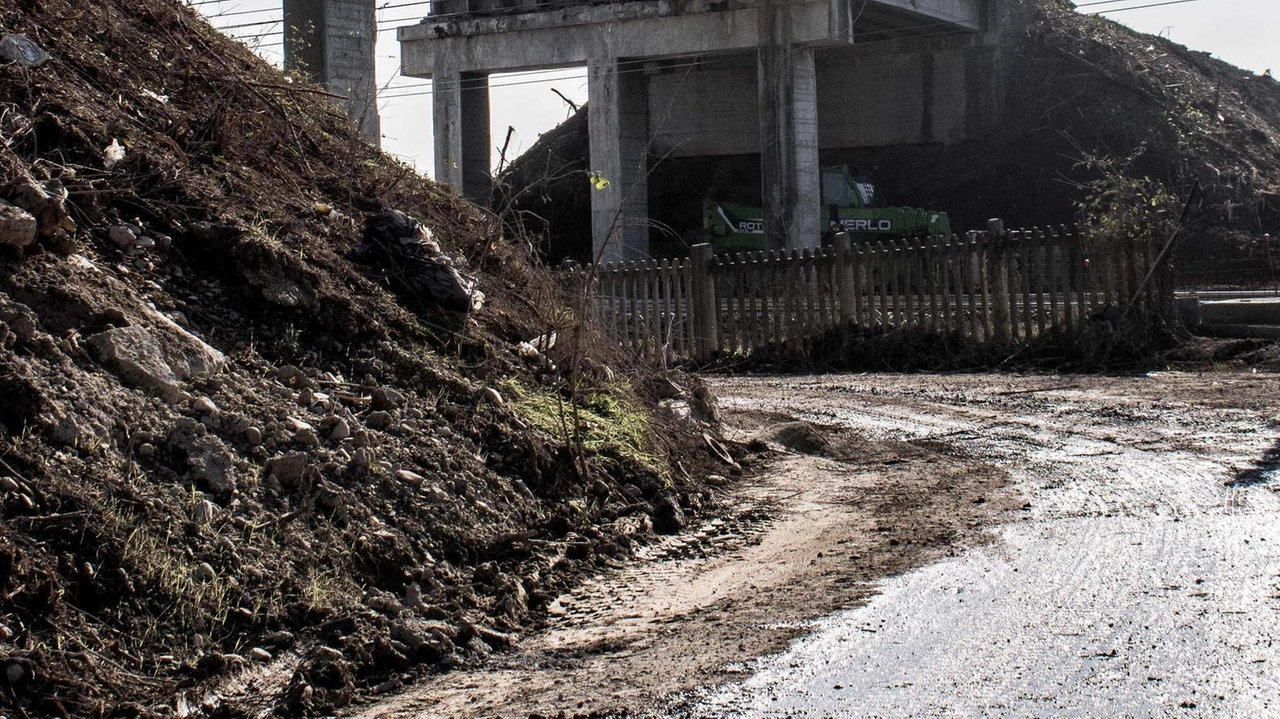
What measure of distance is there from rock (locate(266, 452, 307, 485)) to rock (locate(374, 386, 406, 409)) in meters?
0.82

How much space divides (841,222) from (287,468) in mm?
24569

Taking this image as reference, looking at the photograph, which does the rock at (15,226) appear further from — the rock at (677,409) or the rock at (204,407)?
the rock at (677,409)

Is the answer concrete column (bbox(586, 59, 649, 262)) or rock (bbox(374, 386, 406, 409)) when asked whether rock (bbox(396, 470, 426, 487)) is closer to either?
rock (bbox(374, 386, 406, 409))

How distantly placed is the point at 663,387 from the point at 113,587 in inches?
190

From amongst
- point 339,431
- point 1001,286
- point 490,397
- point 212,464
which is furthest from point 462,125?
point 212,464

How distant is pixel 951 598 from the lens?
457cm

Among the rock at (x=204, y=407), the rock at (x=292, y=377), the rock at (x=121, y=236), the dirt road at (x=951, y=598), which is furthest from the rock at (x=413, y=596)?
the rock at (x=121, y=236)

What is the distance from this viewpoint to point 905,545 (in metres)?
5.45

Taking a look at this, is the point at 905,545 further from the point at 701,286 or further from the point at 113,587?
the point at 701,286

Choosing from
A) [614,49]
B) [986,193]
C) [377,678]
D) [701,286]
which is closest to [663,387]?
[377,678]

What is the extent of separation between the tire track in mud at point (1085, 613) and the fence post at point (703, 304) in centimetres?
816

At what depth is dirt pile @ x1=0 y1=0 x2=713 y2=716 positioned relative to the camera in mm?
3889

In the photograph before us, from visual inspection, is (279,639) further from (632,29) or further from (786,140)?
(632,29)

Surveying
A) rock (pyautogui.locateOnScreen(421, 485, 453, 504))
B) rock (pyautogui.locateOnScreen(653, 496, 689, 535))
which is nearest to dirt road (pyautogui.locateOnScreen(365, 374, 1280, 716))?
rock (pyautogui.locateOnScreen(653, 496, 689, 535))
